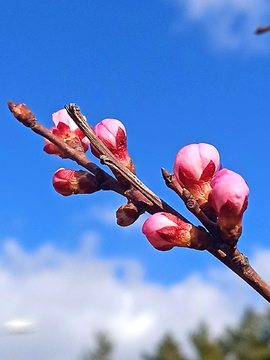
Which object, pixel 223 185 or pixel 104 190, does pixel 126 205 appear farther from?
pixel 223 185

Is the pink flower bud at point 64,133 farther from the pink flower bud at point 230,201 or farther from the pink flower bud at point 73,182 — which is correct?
the pink flower bud at point 230,201

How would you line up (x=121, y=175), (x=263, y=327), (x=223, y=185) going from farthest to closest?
(x=263, y=327) < (x=121, y=175) < (x=223, y=185)

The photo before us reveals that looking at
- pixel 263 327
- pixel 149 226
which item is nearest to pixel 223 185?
pixel 149 226

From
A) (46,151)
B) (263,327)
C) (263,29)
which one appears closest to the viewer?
(263,29)

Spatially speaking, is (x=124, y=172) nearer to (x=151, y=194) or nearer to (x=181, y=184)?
(x=151, y=194)

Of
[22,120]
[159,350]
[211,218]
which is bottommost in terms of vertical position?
[211,218]

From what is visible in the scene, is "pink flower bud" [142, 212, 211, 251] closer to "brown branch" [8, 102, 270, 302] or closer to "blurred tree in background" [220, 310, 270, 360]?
"brown branch" [8, 102, 270, 302]

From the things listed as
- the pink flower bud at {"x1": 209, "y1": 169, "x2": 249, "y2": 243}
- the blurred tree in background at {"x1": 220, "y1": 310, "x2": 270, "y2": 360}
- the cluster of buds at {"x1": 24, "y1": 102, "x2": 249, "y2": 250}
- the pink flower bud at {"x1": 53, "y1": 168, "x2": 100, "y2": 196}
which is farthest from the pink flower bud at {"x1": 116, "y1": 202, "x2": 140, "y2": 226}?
the blurred tree in background at {"x1": 220, "y1": 310, "x2": 270, "y2": 360}
